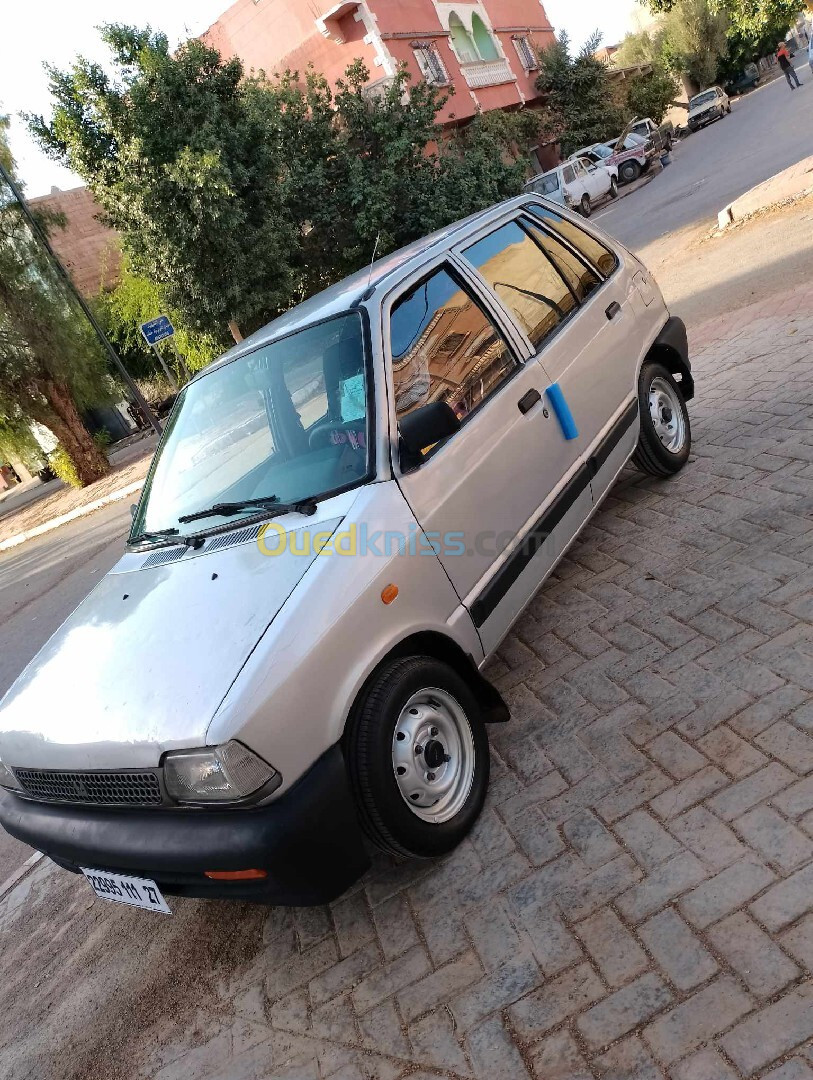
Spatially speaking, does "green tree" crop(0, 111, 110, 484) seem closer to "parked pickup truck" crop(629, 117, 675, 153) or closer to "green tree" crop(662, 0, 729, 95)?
"parked pickup truck" crop(629, 117, 675, 153)

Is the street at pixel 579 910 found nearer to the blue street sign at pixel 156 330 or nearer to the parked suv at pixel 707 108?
the blue street sign at pixel 156 330

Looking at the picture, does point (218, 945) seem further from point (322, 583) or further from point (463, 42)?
point (463, 42)

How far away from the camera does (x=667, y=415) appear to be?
16.2 ft

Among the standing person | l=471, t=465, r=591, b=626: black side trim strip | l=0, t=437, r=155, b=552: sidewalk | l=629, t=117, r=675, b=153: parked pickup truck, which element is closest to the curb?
l=0, t=437, r=155, b=552: sidewalk

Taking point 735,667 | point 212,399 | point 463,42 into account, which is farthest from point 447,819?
point 463,42

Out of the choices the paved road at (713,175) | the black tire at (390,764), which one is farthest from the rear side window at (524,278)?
the paved road at (713,175)

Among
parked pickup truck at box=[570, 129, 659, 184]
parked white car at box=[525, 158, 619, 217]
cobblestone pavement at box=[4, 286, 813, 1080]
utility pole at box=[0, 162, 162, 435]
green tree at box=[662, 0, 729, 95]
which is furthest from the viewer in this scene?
green tree at box=[662, 0, 729, 95]

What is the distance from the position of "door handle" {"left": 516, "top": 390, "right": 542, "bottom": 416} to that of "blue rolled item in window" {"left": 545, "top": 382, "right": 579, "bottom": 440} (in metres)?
0.11

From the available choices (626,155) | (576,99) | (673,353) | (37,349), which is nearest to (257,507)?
(673,353)

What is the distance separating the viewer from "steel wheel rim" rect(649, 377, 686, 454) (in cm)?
479

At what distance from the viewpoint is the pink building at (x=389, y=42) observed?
27.7m

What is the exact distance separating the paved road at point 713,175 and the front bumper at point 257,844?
46.7 feet

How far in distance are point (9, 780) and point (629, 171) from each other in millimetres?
31809

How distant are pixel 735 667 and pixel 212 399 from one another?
8.68 feet
